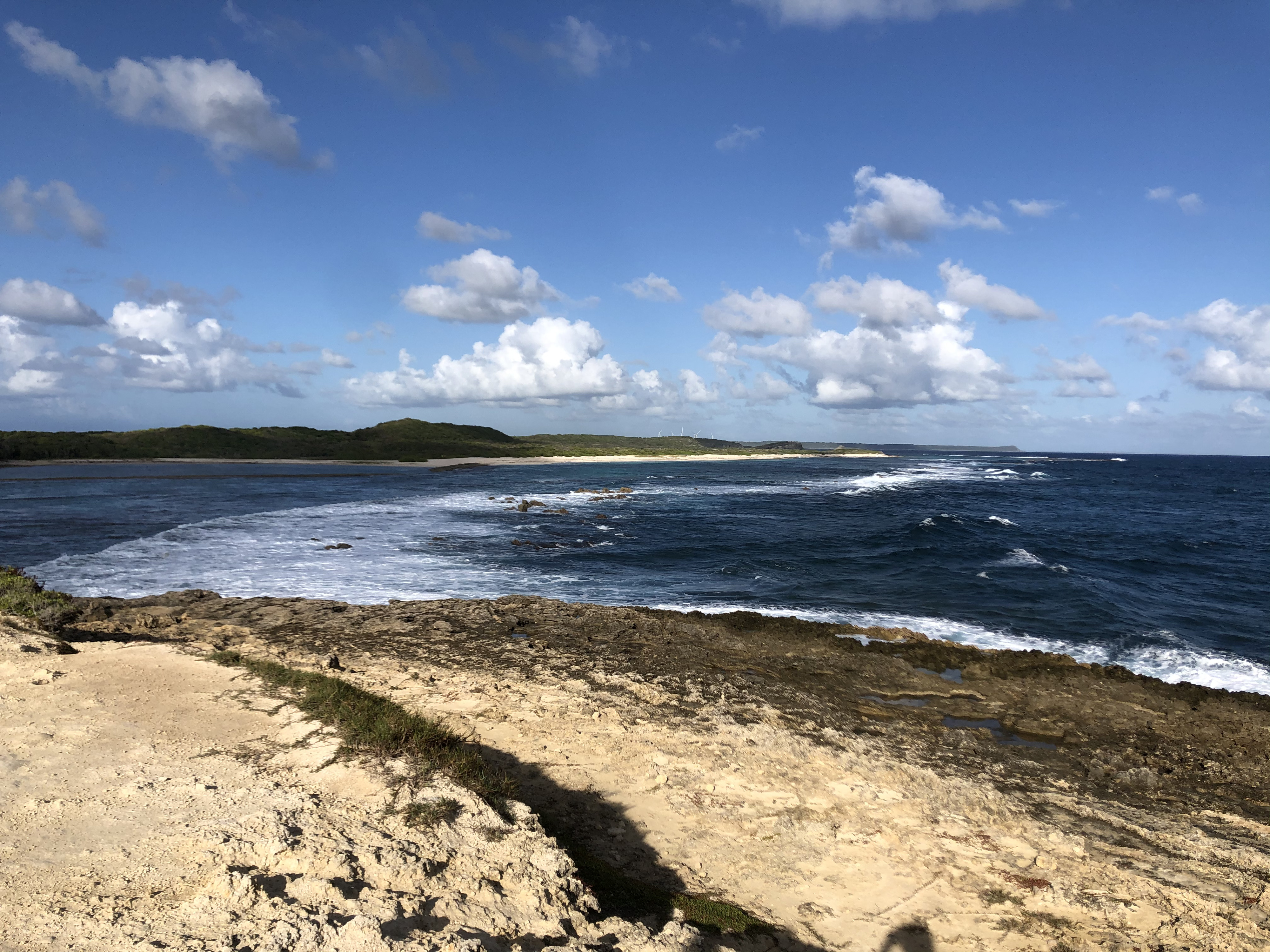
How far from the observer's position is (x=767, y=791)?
8.47m

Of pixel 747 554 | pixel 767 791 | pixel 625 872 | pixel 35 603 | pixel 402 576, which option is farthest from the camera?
pixel 747 554

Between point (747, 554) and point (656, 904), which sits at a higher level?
point (656, 904)

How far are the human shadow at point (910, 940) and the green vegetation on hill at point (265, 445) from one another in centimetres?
12269

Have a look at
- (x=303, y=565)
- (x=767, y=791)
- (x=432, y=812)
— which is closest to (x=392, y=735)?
(x=432, y=812)

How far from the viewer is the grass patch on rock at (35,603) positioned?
45.0ft

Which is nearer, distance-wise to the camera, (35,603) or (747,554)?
(35,603)

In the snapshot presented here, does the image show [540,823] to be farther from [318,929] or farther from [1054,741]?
[1054,741]

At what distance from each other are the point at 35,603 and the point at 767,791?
1652 cm

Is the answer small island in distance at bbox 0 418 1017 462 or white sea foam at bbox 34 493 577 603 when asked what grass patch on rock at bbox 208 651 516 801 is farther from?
small island in distance at bbox 0 418 1017 462

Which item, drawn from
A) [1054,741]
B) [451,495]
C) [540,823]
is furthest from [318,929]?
[451,495]

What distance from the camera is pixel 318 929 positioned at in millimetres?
4727

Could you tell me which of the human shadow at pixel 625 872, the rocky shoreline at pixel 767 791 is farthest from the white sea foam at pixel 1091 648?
the human shadow at pixel 625 872

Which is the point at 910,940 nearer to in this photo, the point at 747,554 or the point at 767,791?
the point at 767,791

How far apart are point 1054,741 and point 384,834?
10.6 m
